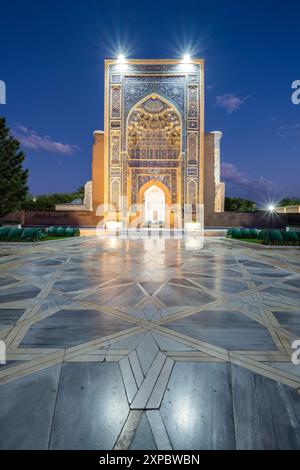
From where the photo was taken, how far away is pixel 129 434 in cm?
95

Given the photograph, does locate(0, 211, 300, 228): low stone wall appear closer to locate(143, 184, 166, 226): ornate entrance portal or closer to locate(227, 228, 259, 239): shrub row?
locate(227, 228, 259, 239): shrub row

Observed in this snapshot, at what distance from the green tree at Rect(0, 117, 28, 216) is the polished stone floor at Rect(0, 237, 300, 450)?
13.4 m

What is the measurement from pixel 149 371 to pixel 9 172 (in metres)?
15.6

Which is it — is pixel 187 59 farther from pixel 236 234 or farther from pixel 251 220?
pixel 236 234

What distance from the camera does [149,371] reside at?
1322 millimetres

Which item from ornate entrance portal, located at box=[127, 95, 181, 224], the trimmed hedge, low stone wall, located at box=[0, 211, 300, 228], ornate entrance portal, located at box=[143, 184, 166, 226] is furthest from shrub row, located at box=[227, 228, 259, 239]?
ornate entrance portal, located at box=[143, 184, 166, 226]

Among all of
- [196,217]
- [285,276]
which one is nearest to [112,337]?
[285,276]

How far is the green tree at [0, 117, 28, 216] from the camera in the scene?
13.9 m

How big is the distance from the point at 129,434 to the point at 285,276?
3587 mm

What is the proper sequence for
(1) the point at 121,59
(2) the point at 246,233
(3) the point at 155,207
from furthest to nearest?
1. (3) the point at 155,207
2. (1) the point at 121,59
3. (2) the point at 246,233

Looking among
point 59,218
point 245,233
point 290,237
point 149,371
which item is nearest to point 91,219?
point 59,218

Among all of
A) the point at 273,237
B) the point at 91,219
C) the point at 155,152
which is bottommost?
the point at 273,237

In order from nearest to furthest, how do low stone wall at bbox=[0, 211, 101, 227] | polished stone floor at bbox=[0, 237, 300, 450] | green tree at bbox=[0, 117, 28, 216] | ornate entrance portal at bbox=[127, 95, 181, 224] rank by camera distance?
polished stone floor at bbox=[0, 237, 300, 450]
green tree at bbox=[0, 117, 28, 216]
low stone wall at bbox=[0, 211, 101, 227]
ornate entrance portal at bbox=[127, 95, 181, 224]

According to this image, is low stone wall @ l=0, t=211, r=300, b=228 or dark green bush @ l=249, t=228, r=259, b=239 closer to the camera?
dark green bush @ l=249, t=228, r=259, b=239
